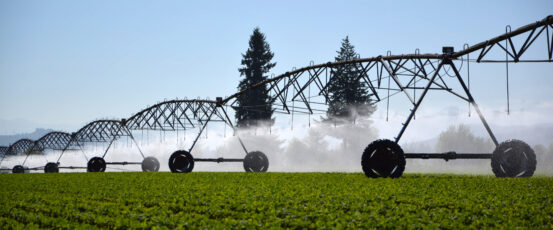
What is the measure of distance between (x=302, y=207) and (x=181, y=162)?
17.9m

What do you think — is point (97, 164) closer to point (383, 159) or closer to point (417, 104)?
point (383, 159)

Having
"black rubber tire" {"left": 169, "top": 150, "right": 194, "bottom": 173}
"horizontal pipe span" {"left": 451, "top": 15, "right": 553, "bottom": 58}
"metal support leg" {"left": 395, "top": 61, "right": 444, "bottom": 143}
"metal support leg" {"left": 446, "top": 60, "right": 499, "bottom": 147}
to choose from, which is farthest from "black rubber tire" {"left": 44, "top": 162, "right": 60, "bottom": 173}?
"horizontal pipe span" {"left": 451, "top": 15, "right": 553, "bottom": 58}

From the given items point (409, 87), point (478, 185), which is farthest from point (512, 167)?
point (409, 87)

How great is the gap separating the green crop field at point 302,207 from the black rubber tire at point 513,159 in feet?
6.34

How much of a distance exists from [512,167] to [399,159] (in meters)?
4.27

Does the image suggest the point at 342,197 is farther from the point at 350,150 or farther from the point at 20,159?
the point at 20,159

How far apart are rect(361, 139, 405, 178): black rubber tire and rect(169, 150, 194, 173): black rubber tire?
13117 mm

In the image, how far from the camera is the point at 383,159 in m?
16.1

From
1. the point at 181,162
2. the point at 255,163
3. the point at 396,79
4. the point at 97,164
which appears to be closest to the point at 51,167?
the point at 97,164

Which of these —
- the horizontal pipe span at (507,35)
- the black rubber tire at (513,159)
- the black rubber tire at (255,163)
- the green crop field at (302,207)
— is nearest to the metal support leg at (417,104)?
the horizontal pipe span at (507,35)

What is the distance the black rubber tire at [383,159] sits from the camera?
15.6 metres

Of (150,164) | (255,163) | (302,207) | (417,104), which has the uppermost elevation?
(417,104)

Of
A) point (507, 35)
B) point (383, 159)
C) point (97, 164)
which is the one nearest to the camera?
point (507, 35)

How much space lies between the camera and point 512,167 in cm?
1686
